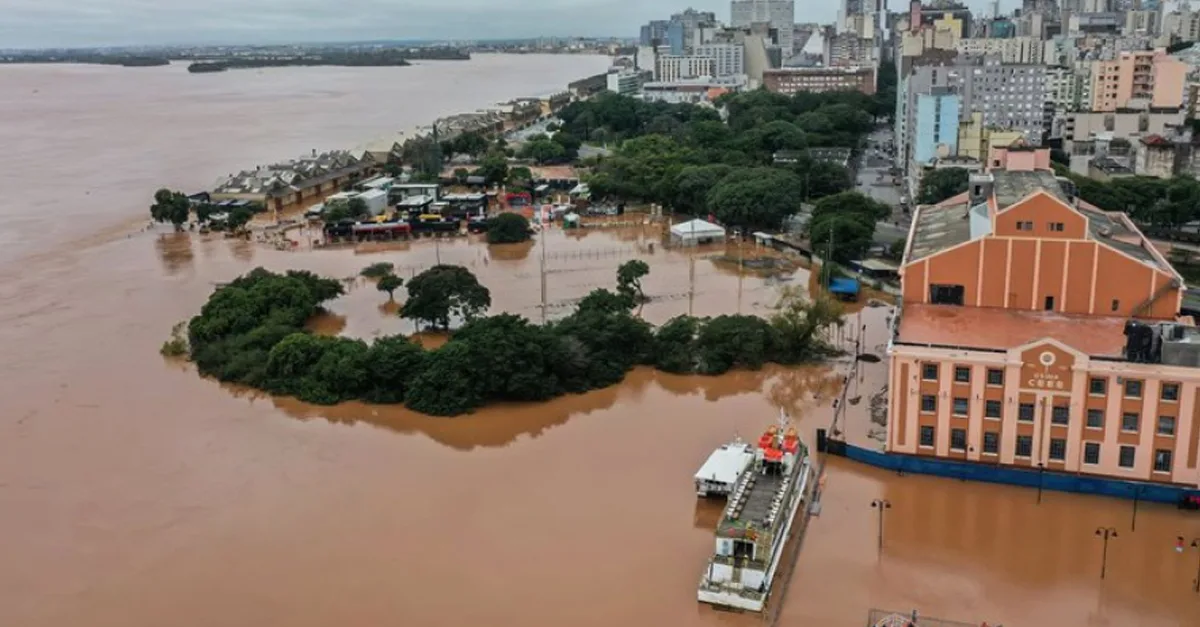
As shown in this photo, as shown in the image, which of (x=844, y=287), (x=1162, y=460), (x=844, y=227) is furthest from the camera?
(x=844, y=227)

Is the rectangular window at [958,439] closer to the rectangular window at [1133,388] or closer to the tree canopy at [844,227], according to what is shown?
the rectangular window at [1133,388]

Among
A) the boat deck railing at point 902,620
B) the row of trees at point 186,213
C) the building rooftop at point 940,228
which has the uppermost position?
the building rooftop at point 940,228

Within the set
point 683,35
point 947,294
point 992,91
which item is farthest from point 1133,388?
point 683,35

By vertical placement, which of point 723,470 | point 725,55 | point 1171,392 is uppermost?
point 725,55

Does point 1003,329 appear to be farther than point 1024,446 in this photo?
Yes

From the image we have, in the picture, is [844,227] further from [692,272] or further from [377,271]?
[377,271]

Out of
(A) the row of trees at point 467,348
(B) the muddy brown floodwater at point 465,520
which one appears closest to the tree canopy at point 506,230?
(A) the row of trees at point 467,348
